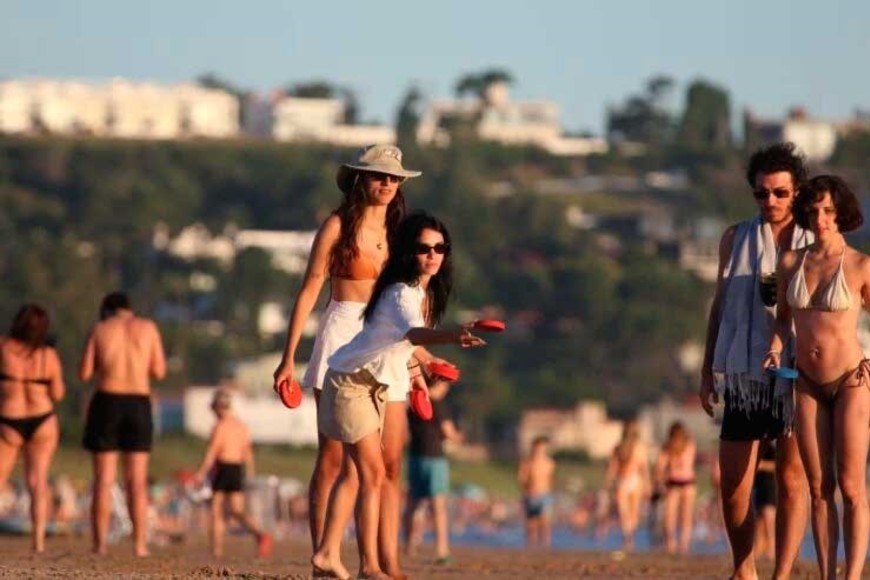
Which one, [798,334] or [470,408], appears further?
[470,408]

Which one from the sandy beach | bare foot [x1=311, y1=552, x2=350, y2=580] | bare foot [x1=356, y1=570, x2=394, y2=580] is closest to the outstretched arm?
bare foot [x1=311, y1=552, x2=350, y2=580]

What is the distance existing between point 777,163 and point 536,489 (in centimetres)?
1279

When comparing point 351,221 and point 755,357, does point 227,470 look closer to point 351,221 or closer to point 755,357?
point 351,221

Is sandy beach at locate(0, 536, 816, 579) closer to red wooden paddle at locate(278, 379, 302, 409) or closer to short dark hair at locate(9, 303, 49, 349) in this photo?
red wooden paddle at locate(278, 379, 302, 409)

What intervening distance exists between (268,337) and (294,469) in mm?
45753

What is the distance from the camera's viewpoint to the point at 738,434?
36.0ft

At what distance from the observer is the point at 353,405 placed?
35.1 ft

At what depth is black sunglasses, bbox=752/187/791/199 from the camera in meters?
11.0

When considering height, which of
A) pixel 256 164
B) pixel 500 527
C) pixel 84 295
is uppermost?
pixel 256 164

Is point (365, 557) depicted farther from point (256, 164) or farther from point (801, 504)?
point (256, 164)

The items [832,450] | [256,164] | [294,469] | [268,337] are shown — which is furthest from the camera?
[256,164]

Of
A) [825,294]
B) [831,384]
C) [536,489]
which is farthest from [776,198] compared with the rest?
[536,489]

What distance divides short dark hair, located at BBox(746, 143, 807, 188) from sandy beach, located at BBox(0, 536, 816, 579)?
2278mm

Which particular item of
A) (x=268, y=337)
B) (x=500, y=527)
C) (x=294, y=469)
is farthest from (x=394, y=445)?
(x=268, y=337)
